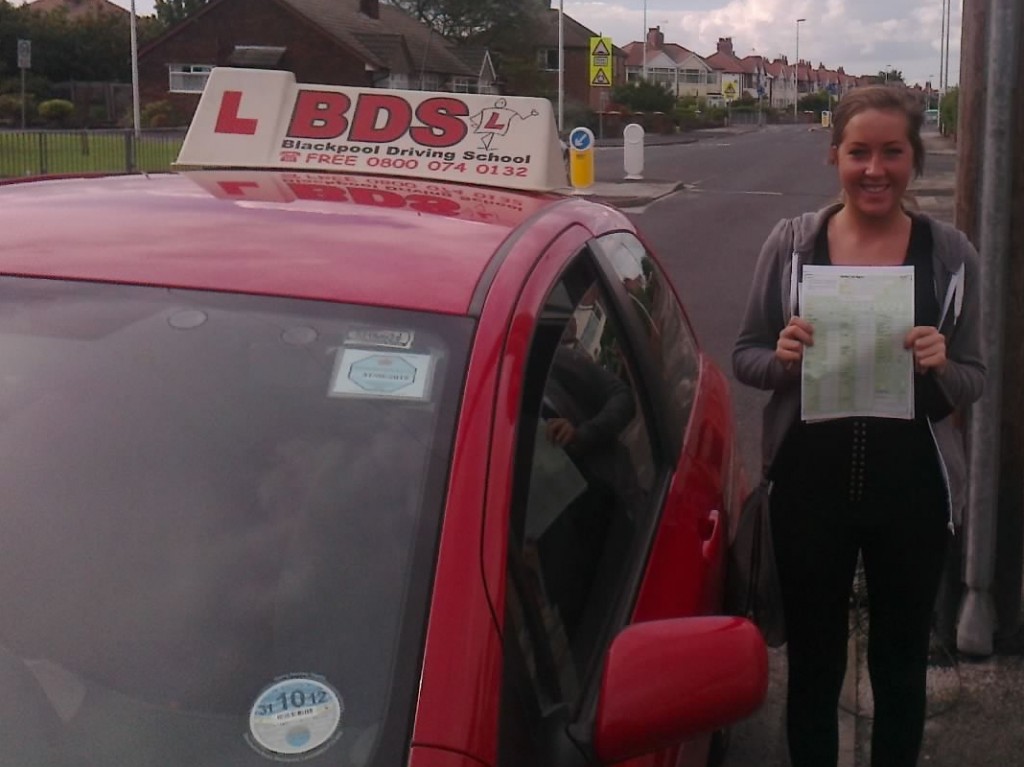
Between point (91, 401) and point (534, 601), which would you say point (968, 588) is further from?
point (91, 401)

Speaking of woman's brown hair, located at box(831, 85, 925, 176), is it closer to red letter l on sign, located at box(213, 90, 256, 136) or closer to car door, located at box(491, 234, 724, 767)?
car door, located at box(491, 234, 724, 767)

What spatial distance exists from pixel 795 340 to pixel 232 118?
1.50 metres

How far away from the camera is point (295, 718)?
5.36 feet

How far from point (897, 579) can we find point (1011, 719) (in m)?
1.23

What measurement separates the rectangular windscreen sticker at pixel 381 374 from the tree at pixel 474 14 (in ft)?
208

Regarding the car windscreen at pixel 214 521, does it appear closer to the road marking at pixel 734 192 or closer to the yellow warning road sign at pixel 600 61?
the road marking at pixel 734 192

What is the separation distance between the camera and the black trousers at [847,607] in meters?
2.85

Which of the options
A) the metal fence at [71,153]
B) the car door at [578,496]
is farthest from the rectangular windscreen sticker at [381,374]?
the metal fence at [71,153]

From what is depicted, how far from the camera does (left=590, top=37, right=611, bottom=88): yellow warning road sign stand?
26.7 metres

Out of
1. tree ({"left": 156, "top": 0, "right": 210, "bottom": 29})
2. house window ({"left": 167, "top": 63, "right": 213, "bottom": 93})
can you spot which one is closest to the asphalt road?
house window ({"left": 167, "top": 63, "right": 213, "bottom": 93})

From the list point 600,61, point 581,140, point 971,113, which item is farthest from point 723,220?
point 971,113

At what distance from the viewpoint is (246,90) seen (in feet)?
10.6

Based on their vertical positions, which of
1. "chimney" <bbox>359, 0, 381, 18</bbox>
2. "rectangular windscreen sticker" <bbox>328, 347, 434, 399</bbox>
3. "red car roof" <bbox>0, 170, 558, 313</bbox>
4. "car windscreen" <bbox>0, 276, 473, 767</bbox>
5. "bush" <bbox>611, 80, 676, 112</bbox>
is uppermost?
"chimney" <bbox>359, 0, 381, 18</bbox>

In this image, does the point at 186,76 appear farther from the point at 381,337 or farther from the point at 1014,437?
the point at 381,337
